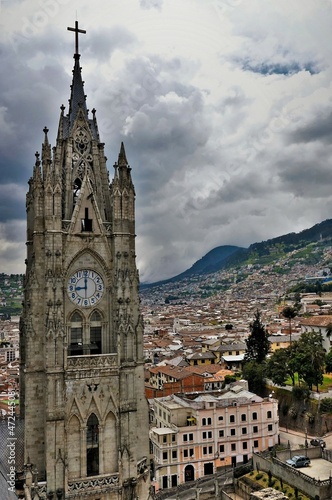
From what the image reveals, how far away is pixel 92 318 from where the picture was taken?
2636cm

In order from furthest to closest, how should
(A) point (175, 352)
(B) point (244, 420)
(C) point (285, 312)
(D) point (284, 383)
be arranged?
(A) point (175, 352) < (C) point (285, 312) < (D) point (284, 383) < (B) point (244, 420)

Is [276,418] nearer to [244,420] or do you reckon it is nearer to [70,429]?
[244,420]

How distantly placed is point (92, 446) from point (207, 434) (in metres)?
31.7

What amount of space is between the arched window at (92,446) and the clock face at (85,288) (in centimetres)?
547

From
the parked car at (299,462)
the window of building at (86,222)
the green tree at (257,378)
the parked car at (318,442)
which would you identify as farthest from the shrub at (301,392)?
the window of building at (86,222)

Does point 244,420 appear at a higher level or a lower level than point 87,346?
lower

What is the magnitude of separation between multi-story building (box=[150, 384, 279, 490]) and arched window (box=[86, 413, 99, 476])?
28.6m

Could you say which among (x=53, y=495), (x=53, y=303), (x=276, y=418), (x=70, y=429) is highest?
(x=53, y=303)

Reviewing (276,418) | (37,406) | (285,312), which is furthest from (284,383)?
(37,406)

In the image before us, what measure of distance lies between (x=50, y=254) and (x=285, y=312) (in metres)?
65.3

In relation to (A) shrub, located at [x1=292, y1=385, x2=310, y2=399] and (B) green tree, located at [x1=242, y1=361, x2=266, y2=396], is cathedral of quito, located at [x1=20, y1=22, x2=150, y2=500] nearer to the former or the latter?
(A) shrub, located at [x1=292, y1=385, x2=310, y2=399]

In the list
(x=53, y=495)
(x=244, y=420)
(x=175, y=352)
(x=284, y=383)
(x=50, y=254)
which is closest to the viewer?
(x=53, y=495)

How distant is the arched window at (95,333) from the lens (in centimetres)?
2631

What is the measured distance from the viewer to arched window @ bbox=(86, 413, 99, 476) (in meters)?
24.9
